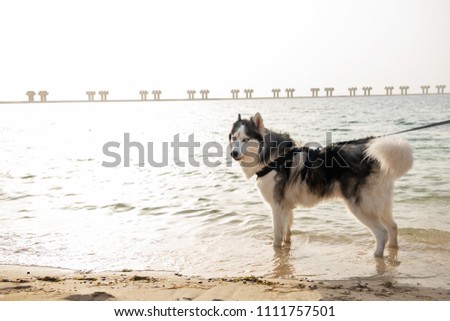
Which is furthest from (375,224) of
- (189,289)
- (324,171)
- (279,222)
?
(189,289)

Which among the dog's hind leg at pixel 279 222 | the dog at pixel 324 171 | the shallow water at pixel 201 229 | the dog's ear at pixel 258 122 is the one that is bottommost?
the shallow water at pixel 201 229

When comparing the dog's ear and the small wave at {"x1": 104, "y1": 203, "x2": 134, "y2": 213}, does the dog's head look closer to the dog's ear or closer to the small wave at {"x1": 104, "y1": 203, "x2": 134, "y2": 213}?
the dog's ear

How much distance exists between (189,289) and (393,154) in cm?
276

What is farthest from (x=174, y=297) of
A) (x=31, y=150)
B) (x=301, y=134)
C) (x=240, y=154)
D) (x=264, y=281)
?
(x=301, y=134)

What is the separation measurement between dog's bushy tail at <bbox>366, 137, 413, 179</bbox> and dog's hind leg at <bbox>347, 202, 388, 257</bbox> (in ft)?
2.02

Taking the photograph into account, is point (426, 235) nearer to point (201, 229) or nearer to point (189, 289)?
point (201, 229)

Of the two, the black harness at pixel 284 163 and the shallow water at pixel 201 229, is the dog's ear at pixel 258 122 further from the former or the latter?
the shallow water at pixel 201 229

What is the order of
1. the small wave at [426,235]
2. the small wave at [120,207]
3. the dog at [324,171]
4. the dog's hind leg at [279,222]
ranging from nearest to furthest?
the dog at [324,171] → the dog's hind leg at [279,222] → the small wave at [426,235] → the small wave at [120,207]

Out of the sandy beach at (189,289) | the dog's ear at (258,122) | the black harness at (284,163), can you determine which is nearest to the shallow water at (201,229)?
the sandy beach at (189,289)

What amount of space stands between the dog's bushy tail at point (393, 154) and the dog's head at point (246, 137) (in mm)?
1482

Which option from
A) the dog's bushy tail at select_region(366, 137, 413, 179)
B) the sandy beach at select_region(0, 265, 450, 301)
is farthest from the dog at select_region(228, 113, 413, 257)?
the sandy beach at select_region(0, 265, 450, 301)

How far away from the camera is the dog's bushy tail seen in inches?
211

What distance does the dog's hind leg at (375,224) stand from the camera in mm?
5840

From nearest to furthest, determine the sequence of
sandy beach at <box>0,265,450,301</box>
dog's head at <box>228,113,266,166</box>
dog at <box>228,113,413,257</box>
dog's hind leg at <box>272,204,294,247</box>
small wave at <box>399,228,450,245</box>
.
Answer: sandy beach at <box>0,265,450,301</box> < dog at <box>228,113,413,257</box> < dog's head at <box>228,113,266,166</box> < dog's hind leg at <box>272,204,294,247</box> < small wave at <box>399,228,450,245</box>
